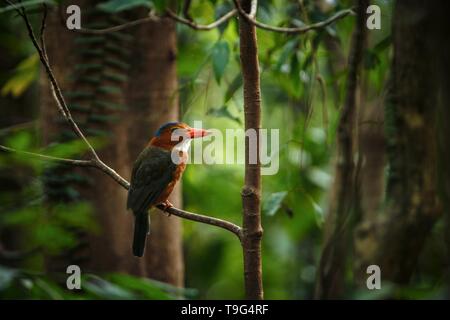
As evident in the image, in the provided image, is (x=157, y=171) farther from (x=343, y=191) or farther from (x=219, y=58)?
(x=343, y=191)

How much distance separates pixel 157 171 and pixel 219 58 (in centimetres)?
59

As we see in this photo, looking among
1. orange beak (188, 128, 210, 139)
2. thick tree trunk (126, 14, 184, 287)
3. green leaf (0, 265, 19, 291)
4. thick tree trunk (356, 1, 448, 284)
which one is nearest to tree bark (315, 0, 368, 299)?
thick tree trunk (356, 1, 448, 284)

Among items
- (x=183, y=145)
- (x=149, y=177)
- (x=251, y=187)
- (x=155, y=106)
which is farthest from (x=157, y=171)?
(x=251, y=187)

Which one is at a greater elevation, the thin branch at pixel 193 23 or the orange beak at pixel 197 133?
the thin branch at pixel 193 23

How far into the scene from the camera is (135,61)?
11.3 ft

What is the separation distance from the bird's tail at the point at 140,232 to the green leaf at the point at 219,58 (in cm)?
69

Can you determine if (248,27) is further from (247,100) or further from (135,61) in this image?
(135,61)

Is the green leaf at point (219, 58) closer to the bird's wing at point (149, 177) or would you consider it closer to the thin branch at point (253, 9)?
the bird's wing at point (149, 177)

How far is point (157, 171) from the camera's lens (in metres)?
2.92

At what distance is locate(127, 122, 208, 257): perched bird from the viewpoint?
8.97 ft

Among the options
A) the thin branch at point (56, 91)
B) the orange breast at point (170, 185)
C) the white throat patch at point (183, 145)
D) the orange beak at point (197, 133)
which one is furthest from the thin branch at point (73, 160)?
A: the white throat patch at point (183, 145)

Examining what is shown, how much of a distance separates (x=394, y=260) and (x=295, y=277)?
324 cm

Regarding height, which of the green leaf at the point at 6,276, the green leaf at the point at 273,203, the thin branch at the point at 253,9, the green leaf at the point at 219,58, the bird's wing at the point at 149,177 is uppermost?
the thin branch at the point at 253,9

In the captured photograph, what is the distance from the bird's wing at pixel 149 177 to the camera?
273 cm
